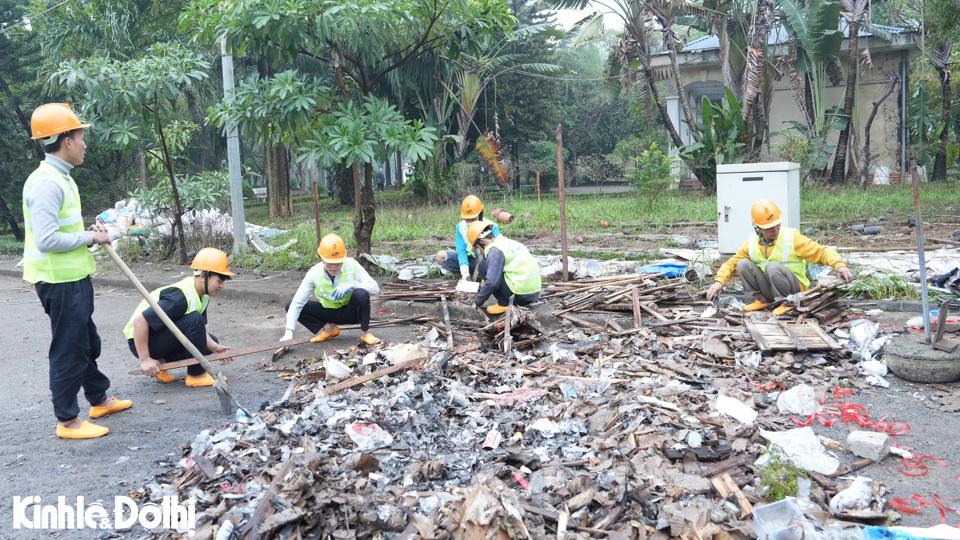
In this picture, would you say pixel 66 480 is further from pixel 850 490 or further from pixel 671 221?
pixel 671 221

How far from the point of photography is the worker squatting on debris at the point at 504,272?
23.2 feet

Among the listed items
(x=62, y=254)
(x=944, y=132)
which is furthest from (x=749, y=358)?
(x=944, y=132)

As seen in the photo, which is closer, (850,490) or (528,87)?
(850,490)

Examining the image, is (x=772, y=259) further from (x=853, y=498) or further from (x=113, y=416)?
(x=113, y=416)

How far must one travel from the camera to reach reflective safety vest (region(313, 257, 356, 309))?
6.94 meters

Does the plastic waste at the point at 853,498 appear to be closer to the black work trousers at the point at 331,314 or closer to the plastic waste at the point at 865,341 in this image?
the plastic waste at the point at 865,341

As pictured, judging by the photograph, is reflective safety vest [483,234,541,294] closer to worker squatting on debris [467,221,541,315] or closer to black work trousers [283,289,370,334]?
worker squatting on debris [467,221,541,315]

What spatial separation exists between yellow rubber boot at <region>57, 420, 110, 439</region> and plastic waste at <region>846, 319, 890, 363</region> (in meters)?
5.64

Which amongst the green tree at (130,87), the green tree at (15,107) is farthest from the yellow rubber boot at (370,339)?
the green tree at (15,107)

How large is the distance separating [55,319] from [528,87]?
26493 mm

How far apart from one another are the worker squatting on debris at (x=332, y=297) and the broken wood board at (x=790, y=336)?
11.6ft

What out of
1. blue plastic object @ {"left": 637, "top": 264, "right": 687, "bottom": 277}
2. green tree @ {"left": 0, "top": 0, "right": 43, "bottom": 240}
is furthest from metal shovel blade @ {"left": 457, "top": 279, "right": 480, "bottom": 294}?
green tree @ {"left": 0, "top": 0, "right": 43, "bottom": 240}

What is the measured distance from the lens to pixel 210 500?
3625mm

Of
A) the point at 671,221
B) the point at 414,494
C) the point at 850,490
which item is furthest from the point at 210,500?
the point at 671,221
